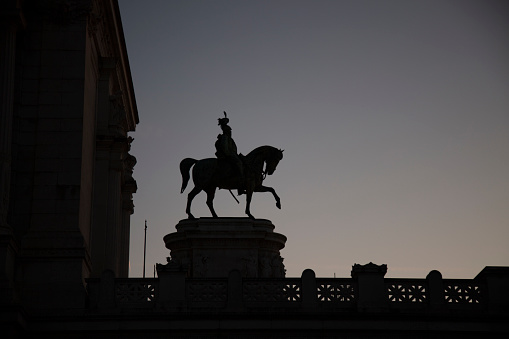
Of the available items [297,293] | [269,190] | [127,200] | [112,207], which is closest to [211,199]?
[269,190]

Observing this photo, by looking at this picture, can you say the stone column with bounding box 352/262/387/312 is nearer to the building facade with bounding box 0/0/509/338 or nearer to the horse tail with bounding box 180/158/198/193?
the building facade with bounding box 0/0/509/338

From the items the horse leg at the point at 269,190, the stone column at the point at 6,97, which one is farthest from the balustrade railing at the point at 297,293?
the horse leg at the point at 269,190

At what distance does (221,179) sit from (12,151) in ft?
43.3

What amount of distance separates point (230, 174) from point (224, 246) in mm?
3392

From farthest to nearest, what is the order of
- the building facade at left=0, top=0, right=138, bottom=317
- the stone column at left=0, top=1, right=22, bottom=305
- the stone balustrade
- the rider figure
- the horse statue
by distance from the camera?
1. the horse statue
2. the rider figure
3. the building facade at left=0, top=0, right=138, bottom=317
4. the stone balustrade
5. the stone column at left=0, top=1, right=22, bottom=305

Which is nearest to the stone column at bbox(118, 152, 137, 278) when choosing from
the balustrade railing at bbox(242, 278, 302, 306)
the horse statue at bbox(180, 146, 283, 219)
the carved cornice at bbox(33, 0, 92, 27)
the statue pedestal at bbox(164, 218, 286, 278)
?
the statue pedestal at bbox(164, 218, 286, 278)

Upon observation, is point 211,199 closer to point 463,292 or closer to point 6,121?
point 6,121

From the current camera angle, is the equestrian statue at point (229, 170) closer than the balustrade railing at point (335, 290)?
No

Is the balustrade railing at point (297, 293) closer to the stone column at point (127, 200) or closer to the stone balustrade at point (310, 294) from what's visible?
the stone balustrade at point (310, 294)

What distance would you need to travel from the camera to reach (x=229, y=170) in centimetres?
4534

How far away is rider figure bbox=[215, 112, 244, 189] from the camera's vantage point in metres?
44.6

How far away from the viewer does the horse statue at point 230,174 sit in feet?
149

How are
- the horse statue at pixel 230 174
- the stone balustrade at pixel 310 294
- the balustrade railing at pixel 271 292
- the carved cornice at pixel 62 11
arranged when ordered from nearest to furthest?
the stone balustrade at pixel 310 294 → the balustrade railing at pixel 271 292 → the carved cornice at pixel 62 11 → the horse statue at pixel 230 174

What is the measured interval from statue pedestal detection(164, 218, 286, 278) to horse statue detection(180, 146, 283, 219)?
60 cm
